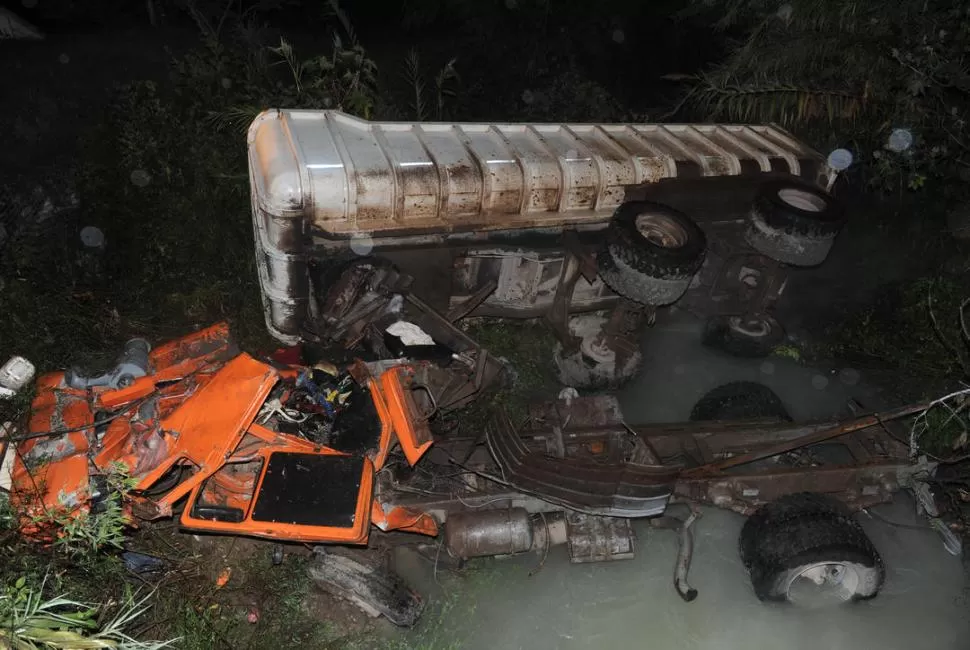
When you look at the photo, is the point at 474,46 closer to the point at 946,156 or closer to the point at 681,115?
the point at 681,115

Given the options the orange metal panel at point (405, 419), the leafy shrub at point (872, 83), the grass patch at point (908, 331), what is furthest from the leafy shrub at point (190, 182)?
the grass patch at point (908, 331)

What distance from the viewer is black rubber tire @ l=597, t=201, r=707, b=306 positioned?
17.2ft

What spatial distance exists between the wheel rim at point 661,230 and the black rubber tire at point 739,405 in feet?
5.65

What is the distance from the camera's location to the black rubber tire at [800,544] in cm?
450

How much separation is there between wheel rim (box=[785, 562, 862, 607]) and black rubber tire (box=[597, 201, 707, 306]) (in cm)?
266

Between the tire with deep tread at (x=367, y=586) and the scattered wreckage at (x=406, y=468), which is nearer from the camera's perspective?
the scattered wreckage at (x=406, y=468)

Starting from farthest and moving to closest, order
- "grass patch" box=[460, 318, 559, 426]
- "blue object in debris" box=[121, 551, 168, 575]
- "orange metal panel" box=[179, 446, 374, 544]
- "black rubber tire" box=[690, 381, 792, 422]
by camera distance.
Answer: "grass patch" box=[460, 318, 559, 426], "black rubber tire" box=[690, 381, 792, 422], "blue object in debris" box=[121, 551, 168, 575], "orange metal panel" box=[179, 446, 374, 544]

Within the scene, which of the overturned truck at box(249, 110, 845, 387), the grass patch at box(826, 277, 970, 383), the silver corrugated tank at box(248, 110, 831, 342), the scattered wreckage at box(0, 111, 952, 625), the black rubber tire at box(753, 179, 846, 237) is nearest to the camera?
the scattered wreckage at box(0, 111, 952, 625)

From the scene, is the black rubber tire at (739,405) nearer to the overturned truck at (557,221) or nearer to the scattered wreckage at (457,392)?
the scattered wreckage at (457,392)

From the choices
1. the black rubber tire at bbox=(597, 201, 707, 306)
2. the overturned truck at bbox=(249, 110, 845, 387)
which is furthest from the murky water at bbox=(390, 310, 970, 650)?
the black rubber tire at bbox=(597, 201, 707, 306)

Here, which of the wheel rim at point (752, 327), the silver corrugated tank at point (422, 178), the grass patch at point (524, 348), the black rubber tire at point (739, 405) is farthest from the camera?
the wheel rim at point (752, 327)

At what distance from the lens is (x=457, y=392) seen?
5.03m

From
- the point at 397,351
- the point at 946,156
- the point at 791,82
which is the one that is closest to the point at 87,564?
the point at 397,351

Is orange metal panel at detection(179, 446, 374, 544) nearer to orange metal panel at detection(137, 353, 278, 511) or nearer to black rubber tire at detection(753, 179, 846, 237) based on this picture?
orange metal panel at detection(137, 353, 278, 511)
